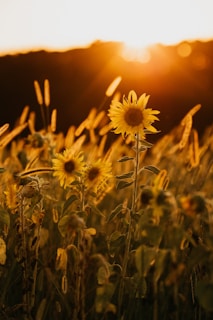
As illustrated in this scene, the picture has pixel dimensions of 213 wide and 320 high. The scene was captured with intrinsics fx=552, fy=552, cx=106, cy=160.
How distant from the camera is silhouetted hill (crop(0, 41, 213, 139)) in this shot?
980cm

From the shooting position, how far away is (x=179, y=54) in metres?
10.4

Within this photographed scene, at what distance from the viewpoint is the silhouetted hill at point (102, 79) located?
32.2 feet

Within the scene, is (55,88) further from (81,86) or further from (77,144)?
(77,144)

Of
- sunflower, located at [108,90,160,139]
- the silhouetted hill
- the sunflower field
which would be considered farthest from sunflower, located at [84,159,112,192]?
the silhouetted hill

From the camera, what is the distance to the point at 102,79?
10.6 meters

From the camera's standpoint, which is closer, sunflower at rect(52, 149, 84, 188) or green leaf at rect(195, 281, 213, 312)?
green leaf at rect(195, 281, 213, 312)

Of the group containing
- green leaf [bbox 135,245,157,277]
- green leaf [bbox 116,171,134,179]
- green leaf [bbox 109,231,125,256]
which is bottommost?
green leaf [bbox 135,245,157,277]

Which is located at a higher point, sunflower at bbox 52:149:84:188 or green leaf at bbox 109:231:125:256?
sunflower at bbox 52:149:84:188

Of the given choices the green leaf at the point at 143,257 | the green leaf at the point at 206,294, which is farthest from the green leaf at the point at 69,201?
the green leaf at the point at 206,294

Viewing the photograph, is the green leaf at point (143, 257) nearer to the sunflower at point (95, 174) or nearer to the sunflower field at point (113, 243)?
the sunflower field at point (113, 243)

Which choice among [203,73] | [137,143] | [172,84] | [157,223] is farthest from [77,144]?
[203,73]

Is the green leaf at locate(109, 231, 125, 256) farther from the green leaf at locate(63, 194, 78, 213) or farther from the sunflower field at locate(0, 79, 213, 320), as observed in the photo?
the green leaf at locate(63, 194, 78, 213)

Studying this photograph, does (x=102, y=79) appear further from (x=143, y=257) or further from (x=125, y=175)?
(x=143, y=257)

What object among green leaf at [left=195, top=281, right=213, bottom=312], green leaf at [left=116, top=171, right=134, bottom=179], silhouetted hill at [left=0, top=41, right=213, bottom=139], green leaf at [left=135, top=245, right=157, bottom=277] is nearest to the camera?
green leaf at [left=195, top=281, right=213, bottom=312]
